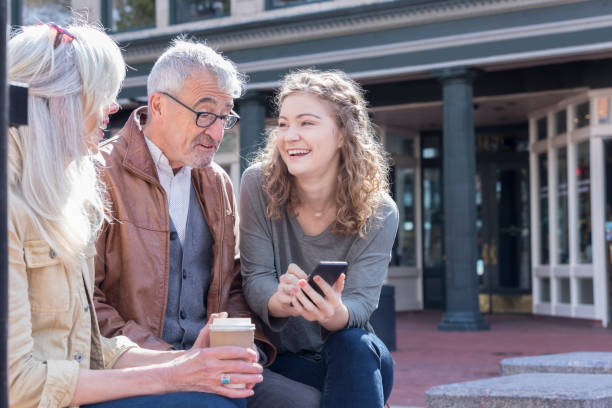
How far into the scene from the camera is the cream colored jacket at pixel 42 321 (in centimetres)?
190

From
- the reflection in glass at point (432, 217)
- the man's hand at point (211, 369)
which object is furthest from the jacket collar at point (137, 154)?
the reflection in glass at point (432, 217)

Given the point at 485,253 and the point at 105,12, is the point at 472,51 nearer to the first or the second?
the point at 485,253

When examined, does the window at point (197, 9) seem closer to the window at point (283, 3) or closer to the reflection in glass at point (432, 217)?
the window at point (283, 3)

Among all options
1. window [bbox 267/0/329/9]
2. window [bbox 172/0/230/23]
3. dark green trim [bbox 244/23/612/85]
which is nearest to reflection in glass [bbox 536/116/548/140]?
dark green trim [bbox 244/23/612/85]

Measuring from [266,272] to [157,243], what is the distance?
45 centimetres

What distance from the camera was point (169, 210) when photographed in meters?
3.02

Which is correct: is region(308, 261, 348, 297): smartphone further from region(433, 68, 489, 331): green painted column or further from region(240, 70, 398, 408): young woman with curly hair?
region(433, 68, 489, 331): green painted column

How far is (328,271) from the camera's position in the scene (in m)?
2.57

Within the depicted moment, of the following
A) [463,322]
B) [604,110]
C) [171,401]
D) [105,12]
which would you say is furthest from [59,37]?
[105,12]

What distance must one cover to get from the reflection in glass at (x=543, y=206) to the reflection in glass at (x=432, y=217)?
6.58 ft

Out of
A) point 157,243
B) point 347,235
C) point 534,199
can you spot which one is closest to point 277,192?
point 347,235

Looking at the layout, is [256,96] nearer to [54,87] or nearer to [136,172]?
[136,172]

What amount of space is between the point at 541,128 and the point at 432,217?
269cm

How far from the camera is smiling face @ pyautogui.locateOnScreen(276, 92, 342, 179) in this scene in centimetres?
320
